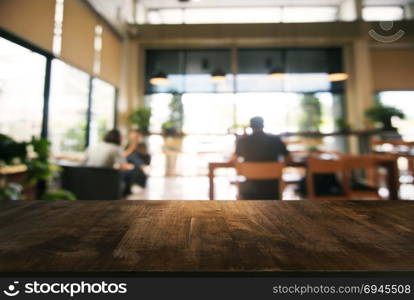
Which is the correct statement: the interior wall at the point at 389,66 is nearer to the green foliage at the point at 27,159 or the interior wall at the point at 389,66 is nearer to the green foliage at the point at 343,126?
the green foliage at the point at 343,126

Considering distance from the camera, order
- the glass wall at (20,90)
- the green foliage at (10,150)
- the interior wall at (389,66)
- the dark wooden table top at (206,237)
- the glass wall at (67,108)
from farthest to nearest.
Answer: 1. the interior wall at (389,66)
2. the glass wall at (67,108)
3. the glass wall at (20,90)
4. the green foliage at (10,150)
5. the dark wooden table top at (206,237)

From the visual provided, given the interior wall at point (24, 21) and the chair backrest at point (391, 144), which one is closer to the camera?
the interior wall at point (24, 21)

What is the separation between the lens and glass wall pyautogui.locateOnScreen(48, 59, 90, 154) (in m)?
4.15

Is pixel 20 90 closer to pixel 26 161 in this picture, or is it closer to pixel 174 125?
pixel 26 161

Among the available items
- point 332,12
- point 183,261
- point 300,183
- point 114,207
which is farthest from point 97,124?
point 332,12

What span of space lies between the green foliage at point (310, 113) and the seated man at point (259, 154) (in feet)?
16.5

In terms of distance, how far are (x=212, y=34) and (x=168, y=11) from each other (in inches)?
71.9

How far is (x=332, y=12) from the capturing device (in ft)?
25.3

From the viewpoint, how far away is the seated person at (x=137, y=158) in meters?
5.10

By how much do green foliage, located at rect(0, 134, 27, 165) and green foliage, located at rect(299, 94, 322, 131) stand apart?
6.91m

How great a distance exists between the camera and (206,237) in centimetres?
54

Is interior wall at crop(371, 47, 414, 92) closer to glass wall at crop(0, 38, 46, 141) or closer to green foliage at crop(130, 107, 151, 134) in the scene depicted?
green foliage at crop(130, 107, 151, 134)

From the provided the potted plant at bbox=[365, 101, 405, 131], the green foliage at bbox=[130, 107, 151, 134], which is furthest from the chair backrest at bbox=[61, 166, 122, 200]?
the potted plant at bbox=[365, 101, 405, 131]

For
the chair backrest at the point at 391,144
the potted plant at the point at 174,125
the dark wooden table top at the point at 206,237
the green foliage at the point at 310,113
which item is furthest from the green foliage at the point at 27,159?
the green foliage at the point at 310,113
